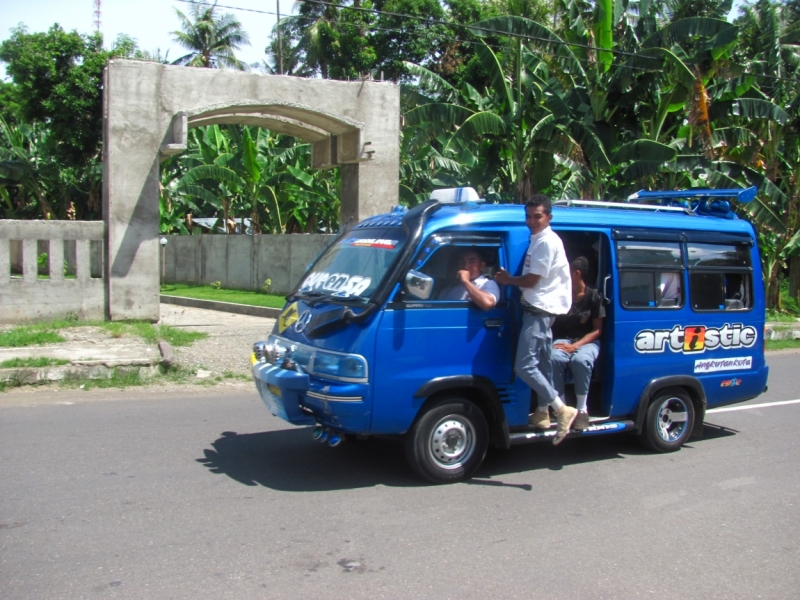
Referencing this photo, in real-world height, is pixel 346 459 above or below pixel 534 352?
below

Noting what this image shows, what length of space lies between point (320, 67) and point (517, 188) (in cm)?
2215

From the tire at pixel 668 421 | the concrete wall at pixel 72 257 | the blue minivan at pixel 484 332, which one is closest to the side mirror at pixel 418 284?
the blue minivan at pixel 484 332

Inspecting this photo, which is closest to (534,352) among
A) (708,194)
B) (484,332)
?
(484,332)

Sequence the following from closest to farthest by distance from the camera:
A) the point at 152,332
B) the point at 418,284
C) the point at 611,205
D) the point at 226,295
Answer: the point at 418,284 < the point at 611,205 < the point at 152,332 < the point at 226,295

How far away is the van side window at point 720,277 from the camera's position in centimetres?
720

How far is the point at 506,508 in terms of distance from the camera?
5.53m

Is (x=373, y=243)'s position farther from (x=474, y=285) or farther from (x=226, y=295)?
(x=226, y=295)

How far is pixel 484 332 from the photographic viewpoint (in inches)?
235

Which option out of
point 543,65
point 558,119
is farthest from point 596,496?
point 543,65

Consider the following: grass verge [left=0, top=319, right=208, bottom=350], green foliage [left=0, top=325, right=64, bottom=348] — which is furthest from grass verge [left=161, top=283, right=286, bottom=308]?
green foliage [left=0, top=325, right=64, bottom=348]

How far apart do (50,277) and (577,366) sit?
9.98 meters

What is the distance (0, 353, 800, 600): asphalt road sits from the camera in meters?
4.25

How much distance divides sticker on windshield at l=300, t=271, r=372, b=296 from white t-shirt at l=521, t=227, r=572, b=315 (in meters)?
1.25

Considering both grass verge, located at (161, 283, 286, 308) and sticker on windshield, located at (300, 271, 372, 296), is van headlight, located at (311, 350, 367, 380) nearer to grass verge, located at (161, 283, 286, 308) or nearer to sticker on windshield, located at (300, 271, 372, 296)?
sticker on windshield, located at (300, 271, 372, 296)
